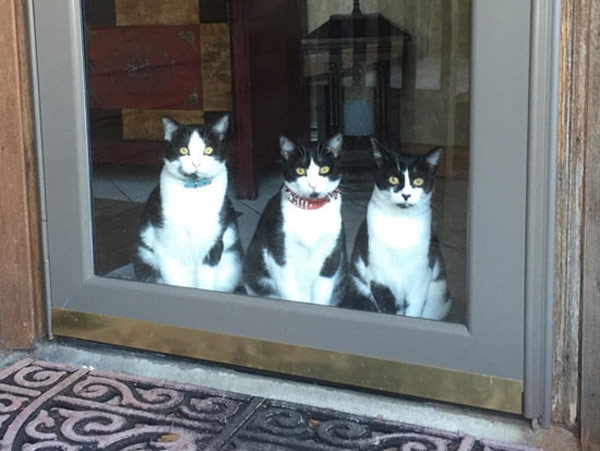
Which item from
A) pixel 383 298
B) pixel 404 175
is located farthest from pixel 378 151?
pixel 383 298

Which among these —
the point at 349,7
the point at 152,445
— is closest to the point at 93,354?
the point at 152,445

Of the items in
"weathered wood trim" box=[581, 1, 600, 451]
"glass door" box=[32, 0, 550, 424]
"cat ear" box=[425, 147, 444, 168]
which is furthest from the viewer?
"cat ear" box=[425, 147, 444, 168]

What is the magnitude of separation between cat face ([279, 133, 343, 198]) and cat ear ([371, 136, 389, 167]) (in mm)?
76

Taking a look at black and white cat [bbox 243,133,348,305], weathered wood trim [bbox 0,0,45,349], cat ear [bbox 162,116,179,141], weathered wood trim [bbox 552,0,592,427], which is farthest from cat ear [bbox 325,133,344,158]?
weathered wood trim [bbox 0,0,45,349]

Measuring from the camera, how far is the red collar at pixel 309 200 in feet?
5.32

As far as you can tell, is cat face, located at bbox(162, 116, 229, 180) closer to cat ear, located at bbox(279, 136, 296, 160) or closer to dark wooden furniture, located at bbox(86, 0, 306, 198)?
dark wooden furniture, located at bbox(86, 0, 306, 198)

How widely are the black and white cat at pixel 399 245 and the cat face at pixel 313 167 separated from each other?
93 millimetres

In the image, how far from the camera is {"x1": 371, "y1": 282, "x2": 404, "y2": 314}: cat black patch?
148 cm

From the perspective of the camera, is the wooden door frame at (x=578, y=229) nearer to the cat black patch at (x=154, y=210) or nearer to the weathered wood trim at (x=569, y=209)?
the weathered wood trim at (x=569, y=209)

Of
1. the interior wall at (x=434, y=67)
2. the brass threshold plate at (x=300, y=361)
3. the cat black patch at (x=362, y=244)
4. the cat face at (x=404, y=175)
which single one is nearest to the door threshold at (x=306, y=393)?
the brass threshold plate at (x=300, y=361)

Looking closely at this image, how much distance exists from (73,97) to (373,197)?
651 millimetres

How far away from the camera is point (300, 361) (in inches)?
59.6

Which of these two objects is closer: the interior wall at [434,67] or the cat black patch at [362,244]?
the interior wall at [434,67]

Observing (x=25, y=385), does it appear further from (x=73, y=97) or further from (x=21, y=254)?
(x=73, y=97)
